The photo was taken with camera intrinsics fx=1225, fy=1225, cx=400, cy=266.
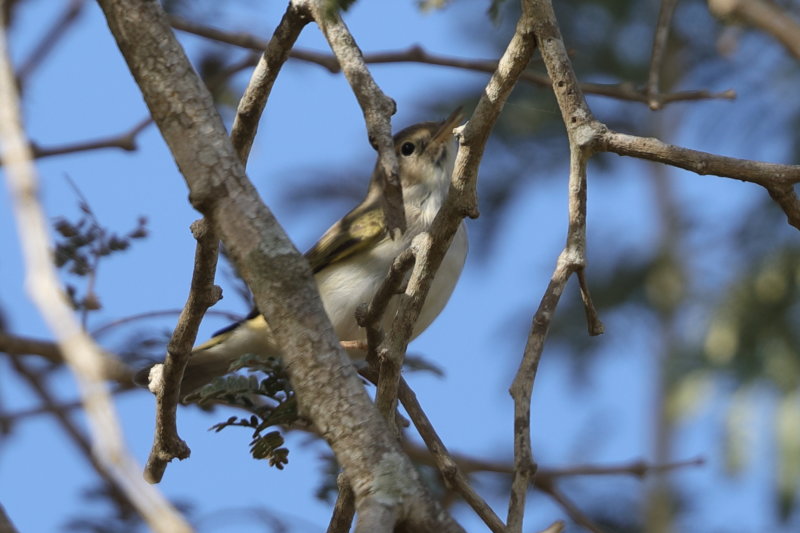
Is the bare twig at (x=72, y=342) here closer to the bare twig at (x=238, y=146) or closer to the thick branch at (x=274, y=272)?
the thick branch at (x=274, y=272)

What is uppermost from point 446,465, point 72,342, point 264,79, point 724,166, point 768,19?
point 768,19

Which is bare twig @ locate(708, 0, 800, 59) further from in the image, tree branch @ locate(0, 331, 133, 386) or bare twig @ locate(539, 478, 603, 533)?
tree branch @ locate(0, 331, 133, 386)

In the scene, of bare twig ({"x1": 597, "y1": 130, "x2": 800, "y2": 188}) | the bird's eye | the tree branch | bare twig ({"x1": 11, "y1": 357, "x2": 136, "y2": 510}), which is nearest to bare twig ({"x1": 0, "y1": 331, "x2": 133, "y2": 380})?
the tree branch

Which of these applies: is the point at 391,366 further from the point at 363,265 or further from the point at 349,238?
the point at 349,238

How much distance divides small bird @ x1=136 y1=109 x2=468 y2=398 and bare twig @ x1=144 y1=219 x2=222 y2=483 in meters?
1.85

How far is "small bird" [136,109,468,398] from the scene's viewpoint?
A: 5914 millimetres

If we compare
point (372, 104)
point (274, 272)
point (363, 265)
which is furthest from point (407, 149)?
point (274, 272)

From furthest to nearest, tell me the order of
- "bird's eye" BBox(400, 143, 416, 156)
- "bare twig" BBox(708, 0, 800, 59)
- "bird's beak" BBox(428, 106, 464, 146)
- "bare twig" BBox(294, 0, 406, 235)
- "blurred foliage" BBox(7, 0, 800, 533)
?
"blurred foliage" BBox(7, 0, 800, 533), "bird's eye" BBox(400, 143, 416, 156), "bird's beak" BBox(428, 106, 464, 146), "bare twig" BBox(708, 0, 800, 59), "bare twig" BBox(294, 0, 406, 235)

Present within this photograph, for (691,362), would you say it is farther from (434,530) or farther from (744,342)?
(434,530)

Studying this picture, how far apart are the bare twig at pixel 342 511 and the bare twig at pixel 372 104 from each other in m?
0.69

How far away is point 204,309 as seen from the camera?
3266mm

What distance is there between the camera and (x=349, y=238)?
637 centimetres

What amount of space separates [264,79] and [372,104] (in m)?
0.48

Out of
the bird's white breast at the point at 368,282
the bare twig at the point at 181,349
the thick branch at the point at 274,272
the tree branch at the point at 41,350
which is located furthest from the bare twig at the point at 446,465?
the bird's white breast at the point at 368,282
